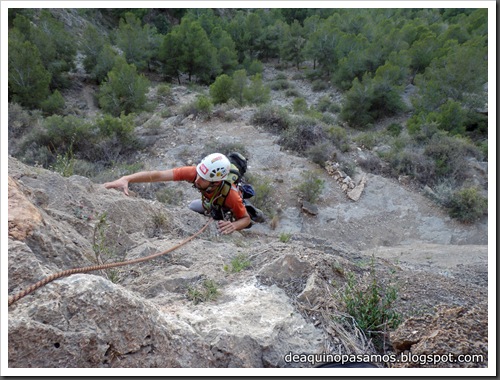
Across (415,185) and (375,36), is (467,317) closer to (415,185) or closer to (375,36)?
(415,185)

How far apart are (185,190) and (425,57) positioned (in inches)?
656

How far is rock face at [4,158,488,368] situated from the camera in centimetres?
159

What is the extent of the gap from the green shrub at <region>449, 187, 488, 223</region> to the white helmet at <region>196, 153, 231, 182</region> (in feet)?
22.1

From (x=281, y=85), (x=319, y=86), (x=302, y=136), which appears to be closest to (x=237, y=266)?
(x=302, y=136)

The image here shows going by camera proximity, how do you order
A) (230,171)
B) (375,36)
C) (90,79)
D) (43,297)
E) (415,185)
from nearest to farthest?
(43,297) → (230,171) → (415,185) → (90,79) → (375,36)

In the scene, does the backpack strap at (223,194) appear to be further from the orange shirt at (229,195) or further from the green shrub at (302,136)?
the green shrub at (302,136)

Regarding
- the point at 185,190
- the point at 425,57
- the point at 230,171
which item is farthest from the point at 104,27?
the point at 230,171

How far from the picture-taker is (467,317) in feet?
6.77

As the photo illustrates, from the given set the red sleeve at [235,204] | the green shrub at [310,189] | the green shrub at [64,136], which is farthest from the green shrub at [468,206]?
the green shrub at [64,136]

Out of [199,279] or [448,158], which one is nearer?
[199,279]

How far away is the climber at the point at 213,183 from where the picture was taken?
3.69 m

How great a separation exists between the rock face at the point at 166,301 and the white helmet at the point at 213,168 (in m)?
0.72

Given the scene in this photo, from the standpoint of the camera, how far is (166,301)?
2295 millimetres

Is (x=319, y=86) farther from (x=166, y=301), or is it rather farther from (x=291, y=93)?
(x=166, y=301)
